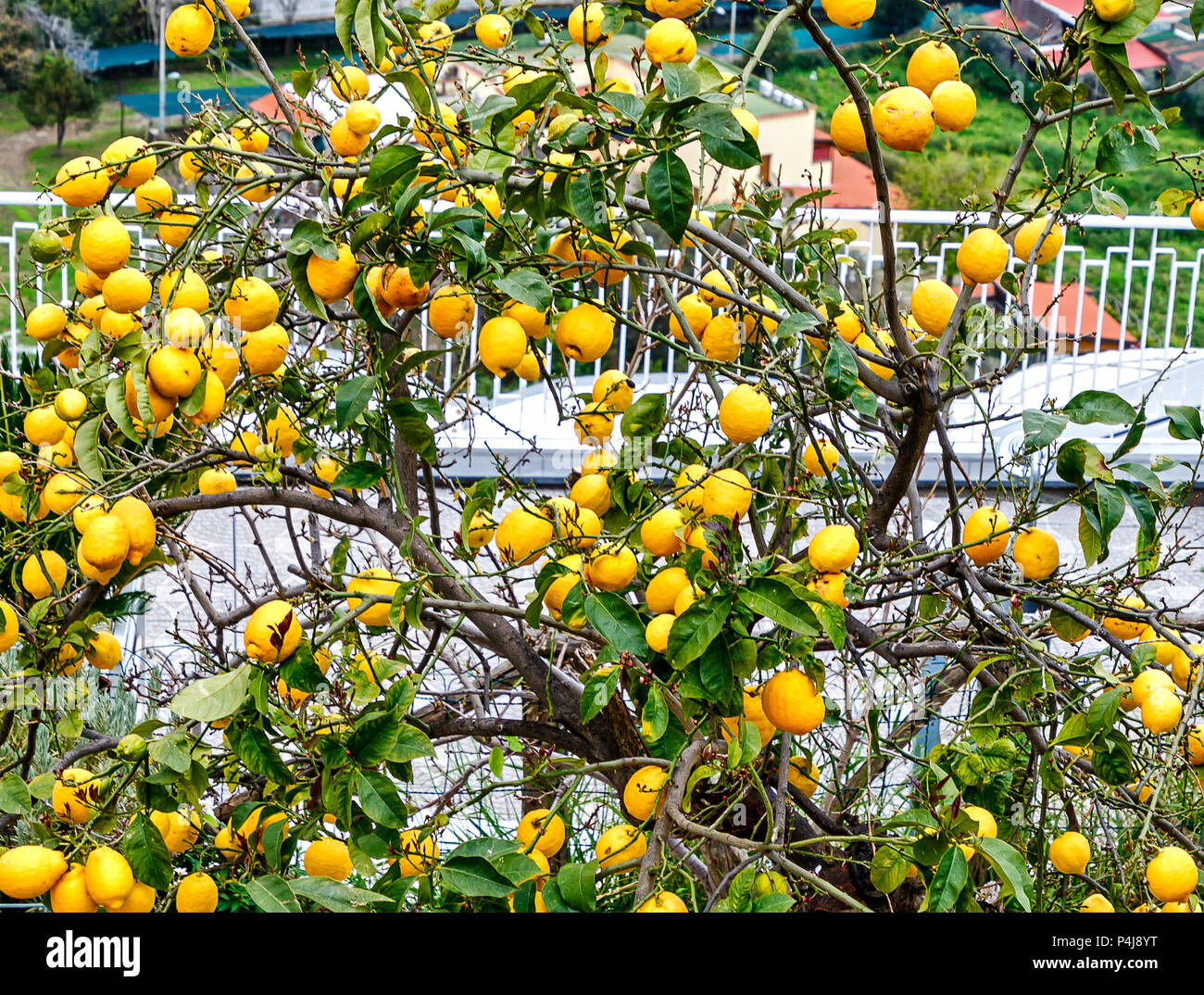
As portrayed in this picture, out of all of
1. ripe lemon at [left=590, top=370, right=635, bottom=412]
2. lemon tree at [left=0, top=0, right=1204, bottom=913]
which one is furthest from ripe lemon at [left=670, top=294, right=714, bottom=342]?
ripe lemon at [left=590, top=370, right=635, bottom=412]

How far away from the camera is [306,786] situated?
35.4 inches

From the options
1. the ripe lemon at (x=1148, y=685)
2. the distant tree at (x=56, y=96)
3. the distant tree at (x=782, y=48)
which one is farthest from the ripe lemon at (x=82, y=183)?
the distant tree at (x=56, y=96)

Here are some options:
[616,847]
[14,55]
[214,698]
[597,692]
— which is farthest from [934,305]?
[14,55]

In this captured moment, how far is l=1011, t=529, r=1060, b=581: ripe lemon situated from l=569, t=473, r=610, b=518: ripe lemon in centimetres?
33

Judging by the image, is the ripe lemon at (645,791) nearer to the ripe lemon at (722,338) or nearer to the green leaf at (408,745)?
the green leaf at (408,745)

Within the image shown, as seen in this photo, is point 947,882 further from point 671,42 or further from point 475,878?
point 671,42

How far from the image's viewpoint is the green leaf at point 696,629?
2.40 feet

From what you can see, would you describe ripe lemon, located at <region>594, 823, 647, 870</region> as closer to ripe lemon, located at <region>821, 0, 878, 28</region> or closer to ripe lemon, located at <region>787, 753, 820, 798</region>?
ripe lemon, located at <region>787, 753, 820, 798</region>

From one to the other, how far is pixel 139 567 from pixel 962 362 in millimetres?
753

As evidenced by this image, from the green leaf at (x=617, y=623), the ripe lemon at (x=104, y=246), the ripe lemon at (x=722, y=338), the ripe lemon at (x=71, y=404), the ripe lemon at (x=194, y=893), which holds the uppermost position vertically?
the ripe lemon at (x=104, y=246)

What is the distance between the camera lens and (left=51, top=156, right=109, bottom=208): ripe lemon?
2.94 ft

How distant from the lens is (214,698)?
33.4 inches

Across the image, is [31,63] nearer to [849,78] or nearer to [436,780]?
[436,780]

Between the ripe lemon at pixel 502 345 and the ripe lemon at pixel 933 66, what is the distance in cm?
35
